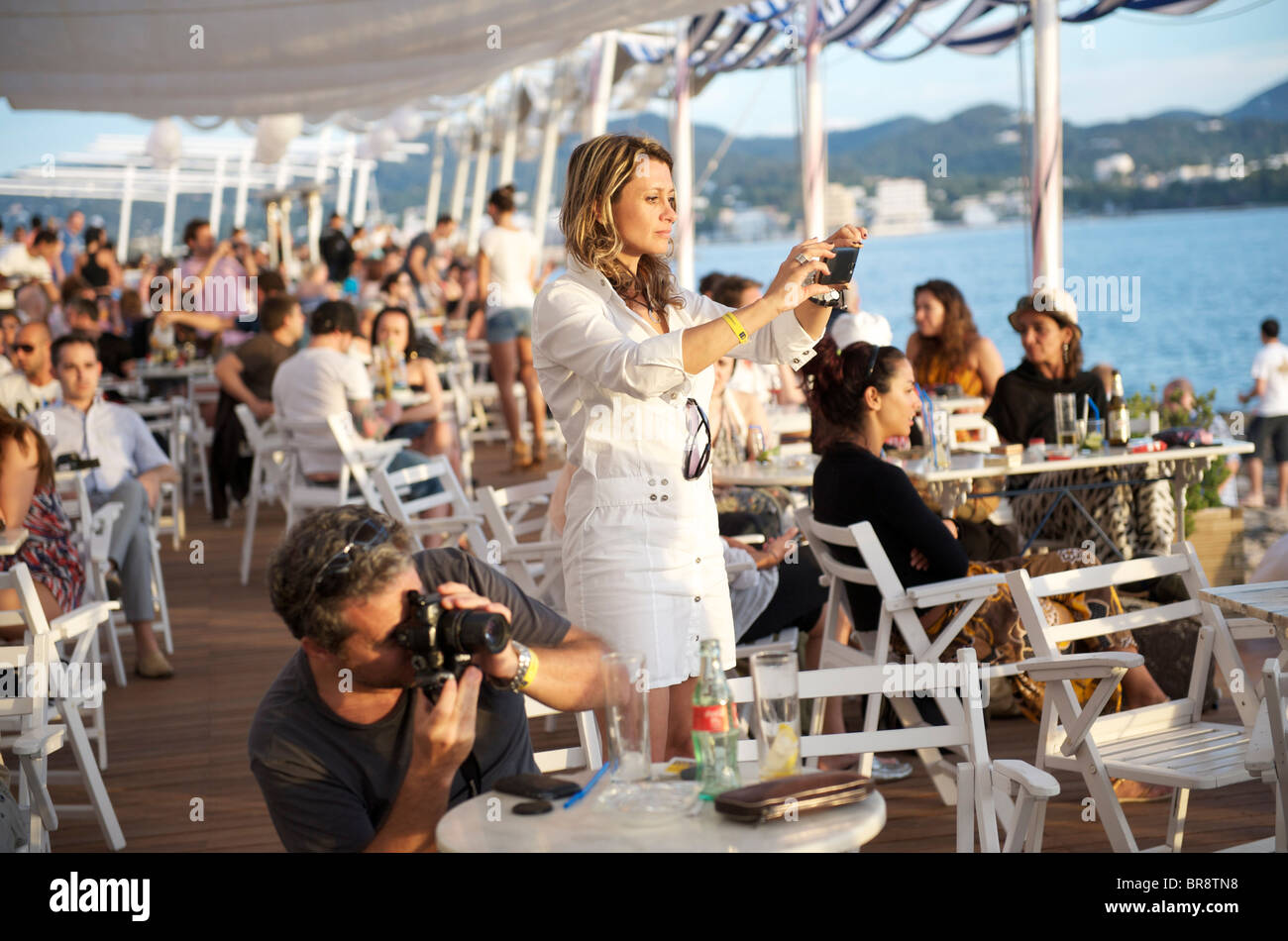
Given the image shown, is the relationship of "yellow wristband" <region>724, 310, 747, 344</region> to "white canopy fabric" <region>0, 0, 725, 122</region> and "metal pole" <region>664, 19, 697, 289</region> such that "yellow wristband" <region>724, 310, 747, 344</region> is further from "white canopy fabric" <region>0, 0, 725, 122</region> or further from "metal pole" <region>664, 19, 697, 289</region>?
Result: "metal pole" <region>664, 19, 697, 289</region>

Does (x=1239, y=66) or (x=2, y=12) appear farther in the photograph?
(x=1239, y=66)

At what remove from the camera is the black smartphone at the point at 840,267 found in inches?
96.7

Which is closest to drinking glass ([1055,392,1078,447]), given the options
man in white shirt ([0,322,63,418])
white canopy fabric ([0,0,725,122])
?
white canopy fabric ([0,0,725,122])

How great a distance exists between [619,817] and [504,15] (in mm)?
3333

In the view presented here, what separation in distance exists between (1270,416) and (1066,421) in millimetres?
7890

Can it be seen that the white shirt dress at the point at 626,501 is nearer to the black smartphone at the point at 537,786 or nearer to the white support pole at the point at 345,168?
the black smartphone at the point at 537,786

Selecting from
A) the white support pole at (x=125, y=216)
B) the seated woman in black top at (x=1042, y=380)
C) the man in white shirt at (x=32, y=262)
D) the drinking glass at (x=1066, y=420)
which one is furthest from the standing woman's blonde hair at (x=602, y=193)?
the white support pole at (x=125, y=216)

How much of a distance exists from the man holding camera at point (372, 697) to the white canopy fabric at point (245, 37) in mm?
2852

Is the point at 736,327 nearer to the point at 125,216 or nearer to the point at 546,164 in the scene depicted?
the point at 546,164

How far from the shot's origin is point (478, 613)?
1896 mm

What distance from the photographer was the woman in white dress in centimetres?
254

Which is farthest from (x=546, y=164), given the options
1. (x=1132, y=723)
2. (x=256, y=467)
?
(x=1132, y=723)

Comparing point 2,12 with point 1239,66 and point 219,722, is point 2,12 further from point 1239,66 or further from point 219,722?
point 1239,66
